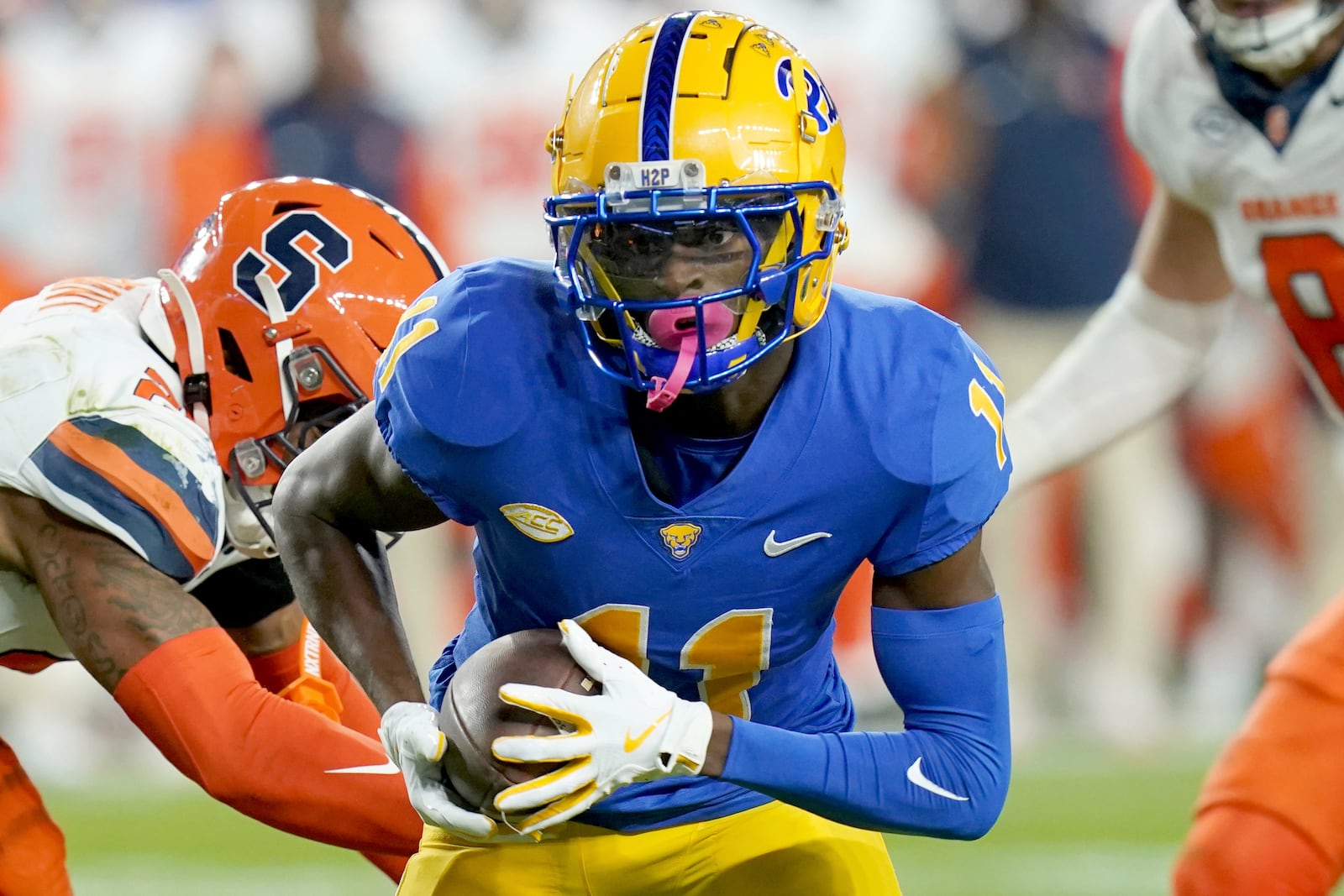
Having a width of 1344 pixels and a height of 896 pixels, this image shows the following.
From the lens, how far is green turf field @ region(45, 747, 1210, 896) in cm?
446

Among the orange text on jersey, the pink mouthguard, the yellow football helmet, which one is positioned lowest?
the orange text on jersey

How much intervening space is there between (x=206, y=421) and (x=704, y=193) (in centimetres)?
102

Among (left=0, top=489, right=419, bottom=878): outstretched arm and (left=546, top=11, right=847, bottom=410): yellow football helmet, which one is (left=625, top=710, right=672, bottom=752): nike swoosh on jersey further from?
(left=0, top=489, right=419, bottom=878): outstretched arm

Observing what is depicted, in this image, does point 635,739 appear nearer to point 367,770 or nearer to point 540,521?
point 540,521

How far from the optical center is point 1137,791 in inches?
205

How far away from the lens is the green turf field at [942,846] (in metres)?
4.46

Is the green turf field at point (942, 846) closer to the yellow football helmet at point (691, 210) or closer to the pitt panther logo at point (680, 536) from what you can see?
the pitt panther logo at point (680, 536)

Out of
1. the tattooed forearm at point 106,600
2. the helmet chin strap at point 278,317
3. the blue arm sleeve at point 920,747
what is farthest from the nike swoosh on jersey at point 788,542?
the helmet chin strap at point 278,317

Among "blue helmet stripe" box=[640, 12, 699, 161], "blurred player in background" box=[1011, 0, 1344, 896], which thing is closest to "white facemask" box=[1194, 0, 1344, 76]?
"blurred player in background" box=[1011, 0, 1344, 896]

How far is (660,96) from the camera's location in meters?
2.29

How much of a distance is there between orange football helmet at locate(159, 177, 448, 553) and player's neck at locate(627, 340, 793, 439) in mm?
712

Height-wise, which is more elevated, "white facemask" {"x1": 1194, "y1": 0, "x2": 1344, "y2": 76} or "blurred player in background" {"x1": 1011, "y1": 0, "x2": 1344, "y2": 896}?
"white facemask" {"x1": 1194, "y1": 0, "x2": 1344, "y2": 76}

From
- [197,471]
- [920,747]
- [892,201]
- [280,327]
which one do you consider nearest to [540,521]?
[920,747]

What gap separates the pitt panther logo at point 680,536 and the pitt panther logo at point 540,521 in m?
0.11
